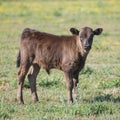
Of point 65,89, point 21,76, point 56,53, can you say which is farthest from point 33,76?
point 65,89

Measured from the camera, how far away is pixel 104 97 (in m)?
12.8

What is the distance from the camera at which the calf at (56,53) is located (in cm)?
1210

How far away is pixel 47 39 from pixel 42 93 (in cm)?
157

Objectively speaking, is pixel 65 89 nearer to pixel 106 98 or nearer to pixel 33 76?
pixel 33 76

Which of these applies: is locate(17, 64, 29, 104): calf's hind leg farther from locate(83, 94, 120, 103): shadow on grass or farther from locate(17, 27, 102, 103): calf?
locate(83, 94, 120, 103): shadow on grass

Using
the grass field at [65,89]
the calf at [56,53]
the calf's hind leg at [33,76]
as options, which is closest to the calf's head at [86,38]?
the calf at [56,53]

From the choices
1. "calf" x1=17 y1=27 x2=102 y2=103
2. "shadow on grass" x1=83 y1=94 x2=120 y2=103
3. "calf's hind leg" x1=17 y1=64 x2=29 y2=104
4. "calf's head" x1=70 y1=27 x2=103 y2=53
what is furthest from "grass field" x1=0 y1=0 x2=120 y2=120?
"calf's head" x1=70 y1=27 x2=103 y2=53

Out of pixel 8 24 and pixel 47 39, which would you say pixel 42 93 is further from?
pixel 8 24

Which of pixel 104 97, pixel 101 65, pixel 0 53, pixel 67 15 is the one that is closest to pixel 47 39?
pixel 104 97

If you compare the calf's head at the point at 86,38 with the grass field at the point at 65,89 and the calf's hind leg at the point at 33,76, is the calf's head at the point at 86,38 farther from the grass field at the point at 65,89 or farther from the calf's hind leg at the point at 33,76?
the calf's hind leg at the point at 33,76

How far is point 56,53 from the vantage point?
12.4 metres

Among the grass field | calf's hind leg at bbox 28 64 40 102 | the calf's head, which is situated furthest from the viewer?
calf's hind leg at bbox 28 64 40 102

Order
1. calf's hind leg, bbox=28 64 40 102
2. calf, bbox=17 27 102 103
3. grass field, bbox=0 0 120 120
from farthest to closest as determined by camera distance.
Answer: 1. calf's hind leg, bbox=28 64 40 102
2. calf, bbox=17 27 102 103
3. grass field, bbox=0 0 120 120

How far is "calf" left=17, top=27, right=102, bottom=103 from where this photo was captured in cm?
1210
